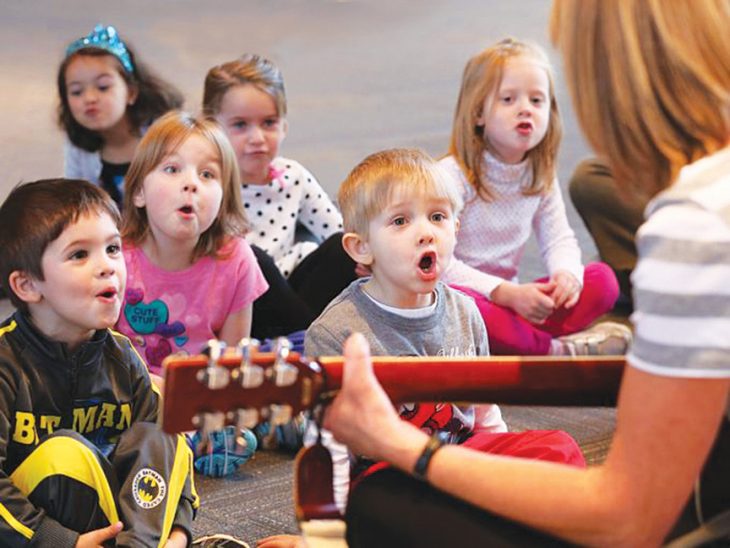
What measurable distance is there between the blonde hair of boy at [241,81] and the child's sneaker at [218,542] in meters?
1.24

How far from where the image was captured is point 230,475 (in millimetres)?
2018

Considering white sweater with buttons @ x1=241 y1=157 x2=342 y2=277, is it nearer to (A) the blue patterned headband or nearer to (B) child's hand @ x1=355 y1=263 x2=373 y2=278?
(B) child's hand @ x1=355 y1=263 x2=373 y2=278

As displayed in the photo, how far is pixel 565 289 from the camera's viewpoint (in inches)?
103

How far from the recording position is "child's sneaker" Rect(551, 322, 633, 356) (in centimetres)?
264

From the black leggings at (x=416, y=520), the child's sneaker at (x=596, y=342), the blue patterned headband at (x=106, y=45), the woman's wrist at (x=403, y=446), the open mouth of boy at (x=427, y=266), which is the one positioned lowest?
the child's sneaker at (x=596, y=342)

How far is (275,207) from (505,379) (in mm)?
1638

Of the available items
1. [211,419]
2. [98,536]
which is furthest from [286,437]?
[211,419]

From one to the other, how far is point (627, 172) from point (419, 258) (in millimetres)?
702

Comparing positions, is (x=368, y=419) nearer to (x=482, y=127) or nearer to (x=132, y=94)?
(x=482, y=127)

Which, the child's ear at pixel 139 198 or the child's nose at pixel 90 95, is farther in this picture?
the child's nose at pixel 90 95

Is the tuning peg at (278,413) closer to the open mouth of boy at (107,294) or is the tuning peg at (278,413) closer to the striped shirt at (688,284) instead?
the striped shirt at (688,284)

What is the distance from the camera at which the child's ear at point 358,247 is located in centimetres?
173

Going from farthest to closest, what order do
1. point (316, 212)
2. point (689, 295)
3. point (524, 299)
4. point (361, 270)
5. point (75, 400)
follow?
point (316, 212) < point (524, 299) < point (361, 270) < point (75, 400) < point (689, 295)

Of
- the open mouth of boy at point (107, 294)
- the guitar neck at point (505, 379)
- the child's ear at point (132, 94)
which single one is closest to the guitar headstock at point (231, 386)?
the guitar neck at point (505, 379)
